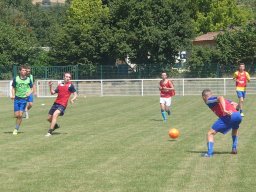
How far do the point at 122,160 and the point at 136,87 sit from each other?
35524mm

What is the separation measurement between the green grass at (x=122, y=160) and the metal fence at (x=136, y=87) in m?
26.0

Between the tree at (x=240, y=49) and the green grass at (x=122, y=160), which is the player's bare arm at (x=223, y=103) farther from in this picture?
the tree at (x=240, y=49)

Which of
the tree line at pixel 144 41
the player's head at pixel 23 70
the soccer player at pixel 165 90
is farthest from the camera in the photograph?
the tree line at pixel 144 41

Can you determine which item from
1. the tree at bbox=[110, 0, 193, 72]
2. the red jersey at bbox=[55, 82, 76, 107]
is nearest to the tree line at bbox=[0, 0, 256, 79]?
the tree at bbox=[110, 0, 193, 72]

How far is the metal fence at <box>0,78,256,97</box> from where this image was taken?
1854 inches

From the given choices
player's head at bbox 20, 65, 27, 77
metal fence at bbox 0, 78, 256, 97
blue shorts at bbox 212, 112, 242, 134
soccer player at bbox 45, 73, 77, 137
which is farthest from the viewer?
metal fence at bbox 0, 78, 256, 97

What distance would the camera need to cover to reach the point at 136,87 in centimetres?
4816

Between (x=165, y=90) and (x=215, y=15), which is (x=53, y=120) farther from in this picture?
(x=215, y=15)

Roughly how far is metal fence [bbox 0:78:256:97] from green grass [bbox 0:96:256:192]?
1022 inches

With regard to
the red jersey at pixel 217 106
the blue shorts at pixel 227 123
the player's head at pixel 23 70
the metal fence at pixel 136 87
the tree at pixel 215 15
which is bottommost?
the metal fence at pixel 136 87

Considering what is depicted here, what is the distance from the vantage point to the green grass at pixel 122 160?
9938 mm

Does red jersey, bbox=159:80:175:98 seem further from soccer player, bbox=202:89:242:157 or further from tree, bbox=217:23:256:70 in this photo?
tree, bbox=217:23:256:70

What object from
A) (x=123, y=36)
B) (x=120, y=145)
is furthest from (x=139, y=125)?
(x=123, y=36)

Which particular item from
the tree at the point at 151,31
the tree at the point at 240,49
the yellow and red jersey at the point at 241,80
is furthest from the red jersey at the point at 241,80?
the tree at the point at 240,49
